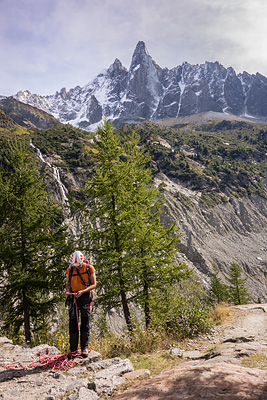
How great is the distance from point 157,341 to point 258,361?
2993 millimetres

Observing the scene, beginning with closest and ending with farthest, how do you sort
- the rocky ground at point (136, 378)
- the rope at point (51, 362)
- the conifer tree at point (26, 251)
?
1. the rocky ground at point (136, 378)
2. the rope at point (51, 362)
3. the conifer tree at point (26, 251)

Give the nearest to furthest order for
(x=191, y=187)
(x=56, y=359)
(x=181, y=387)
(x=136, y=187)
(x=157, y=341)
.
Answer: (x=181, y=387) → (x=56, y=359) → (x=157, y=341) → (x=136, y=187) → (x=191, y=187)

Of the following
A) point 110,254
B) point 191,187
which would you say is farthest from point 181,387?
point 191,187

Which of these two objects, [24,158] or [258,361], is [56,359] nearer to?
[258,361]

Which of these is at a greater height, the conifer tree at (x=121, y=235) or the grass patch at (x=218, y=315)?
the conifer tree at (x=121, y=235)

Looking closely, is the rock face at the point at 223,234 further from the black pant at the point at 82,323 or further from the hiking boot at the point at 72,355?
the hiking boot at the point at 72,355

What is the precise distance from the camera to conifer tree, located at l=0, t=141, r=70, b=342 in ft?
31.6

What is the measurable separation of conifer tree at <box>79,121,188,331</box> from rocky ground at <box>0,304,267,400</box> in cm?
303

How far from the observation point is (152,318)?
9500 millimetres

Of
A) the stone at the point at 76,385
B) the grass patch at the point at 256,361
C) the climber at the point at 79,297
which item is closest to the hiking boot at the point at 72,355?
the climber at the point at 79,297

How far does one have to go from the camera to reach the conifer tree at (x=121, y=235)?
334 inches

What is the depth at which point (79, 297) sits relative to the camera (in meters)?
5.48

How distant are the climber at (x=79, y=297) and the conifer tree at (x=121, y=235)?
264 cm

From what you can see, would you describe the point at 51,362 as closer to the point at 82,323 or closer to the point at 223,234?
the point at 82,323
